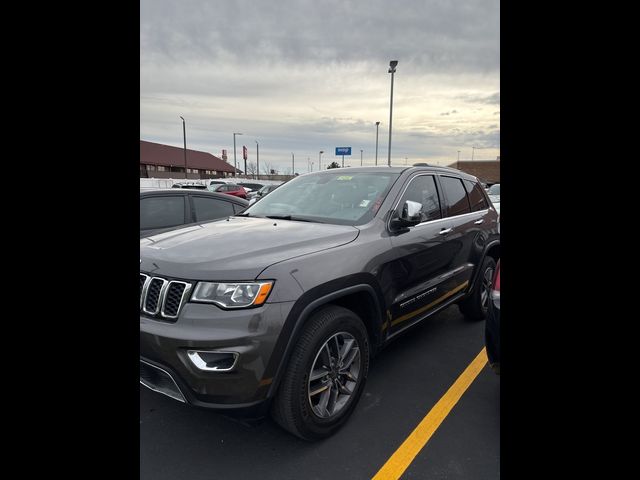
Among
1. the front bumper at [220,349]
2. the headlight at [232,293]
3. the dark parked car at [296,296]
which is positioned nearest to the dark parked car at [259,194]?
the dark parked car at [296,296]

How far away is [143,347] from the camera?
207cm

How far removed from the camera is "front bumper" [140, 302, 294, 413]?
6.35 feet

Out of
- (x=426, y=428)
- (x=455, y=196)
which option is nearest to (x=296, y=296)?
(x=426, y=428)

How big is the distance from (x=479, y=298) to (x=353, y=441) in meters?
2.65

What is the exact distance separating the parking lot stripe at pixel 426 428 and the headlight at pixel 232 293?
123 centimetres

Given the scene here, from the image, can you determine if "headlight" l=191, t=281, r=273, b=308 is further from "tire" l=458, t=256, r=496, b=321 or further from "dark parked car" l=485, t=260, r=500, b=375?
"tire" l=458, t=256, r=496, b=321

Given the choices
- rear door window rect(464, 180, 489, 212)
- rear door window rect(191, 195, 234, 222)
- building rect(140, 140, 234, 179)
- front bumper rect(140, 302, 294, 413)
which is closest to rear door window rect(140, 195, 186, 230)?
rear door window rect(191, 195, 234, 222)

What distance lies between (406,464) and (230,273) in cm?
154

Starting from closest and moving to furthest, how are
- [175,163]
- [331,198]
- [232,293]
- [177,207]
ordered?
[232,293], [331,198], [177,207], [175,163]

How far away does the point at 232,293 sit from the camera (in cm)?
203

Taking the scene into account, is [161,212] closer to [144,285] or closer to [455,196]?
[144,285]

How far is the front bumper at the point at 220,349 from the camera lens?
194cm
